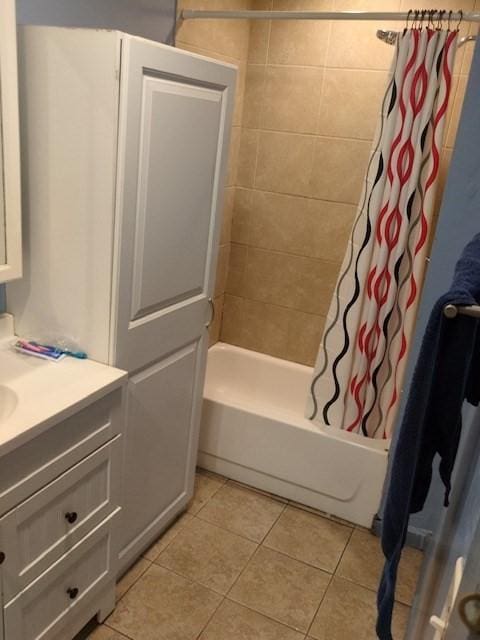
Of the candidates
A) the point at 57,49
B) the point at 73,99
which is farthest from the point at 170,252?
the point at 57,49

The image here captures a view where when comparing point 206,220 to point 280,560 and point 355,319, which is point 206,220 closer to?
point 355,319

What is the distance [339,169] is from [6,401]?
6.18 ft

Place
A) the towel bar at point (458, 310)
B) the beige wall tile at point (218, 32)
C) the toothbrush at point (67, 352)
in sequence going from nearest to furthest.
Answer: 1. the towel bar at point (458, 310)
2. the toothbrush at point (67, 352)
3. the beige wall tile at point (218, 32)

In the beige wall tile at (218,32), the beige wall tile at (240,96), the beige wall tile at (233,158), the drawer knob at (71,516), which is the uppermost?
the beige wall tile at (218,32)

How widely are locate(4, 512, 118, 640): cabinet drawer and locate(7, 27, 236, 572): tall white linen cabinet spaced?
173 millimetres

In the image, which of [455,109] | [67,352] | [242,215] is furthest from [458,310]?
[242,215]

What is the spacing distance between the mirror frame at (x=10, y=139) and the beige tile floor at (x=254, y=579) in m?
1.19

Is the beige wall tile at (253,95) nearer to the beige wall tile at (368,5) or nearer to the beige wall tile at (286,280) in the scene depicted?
the beige wall tile at (368,5)

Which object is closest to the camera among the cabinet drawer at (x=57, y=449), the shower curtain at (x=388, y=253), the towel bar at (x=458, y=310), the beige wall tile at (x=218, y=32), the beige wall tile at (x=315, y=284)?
the towel bar at (x=458, y=310)

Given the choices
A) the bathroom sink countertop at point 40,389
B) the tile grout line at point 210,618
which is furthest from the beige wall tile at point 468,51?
the tile grout line at point 210,618

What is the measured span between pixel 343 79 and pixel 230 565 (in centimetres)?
213

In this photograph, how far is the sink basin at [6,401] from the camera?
4.68 ft

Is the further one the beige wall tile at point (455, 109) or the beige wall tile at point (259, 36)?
the beige wall tile at point (259, 36)

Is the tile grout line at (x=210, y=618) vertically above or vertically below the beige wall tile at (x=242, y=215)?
below
